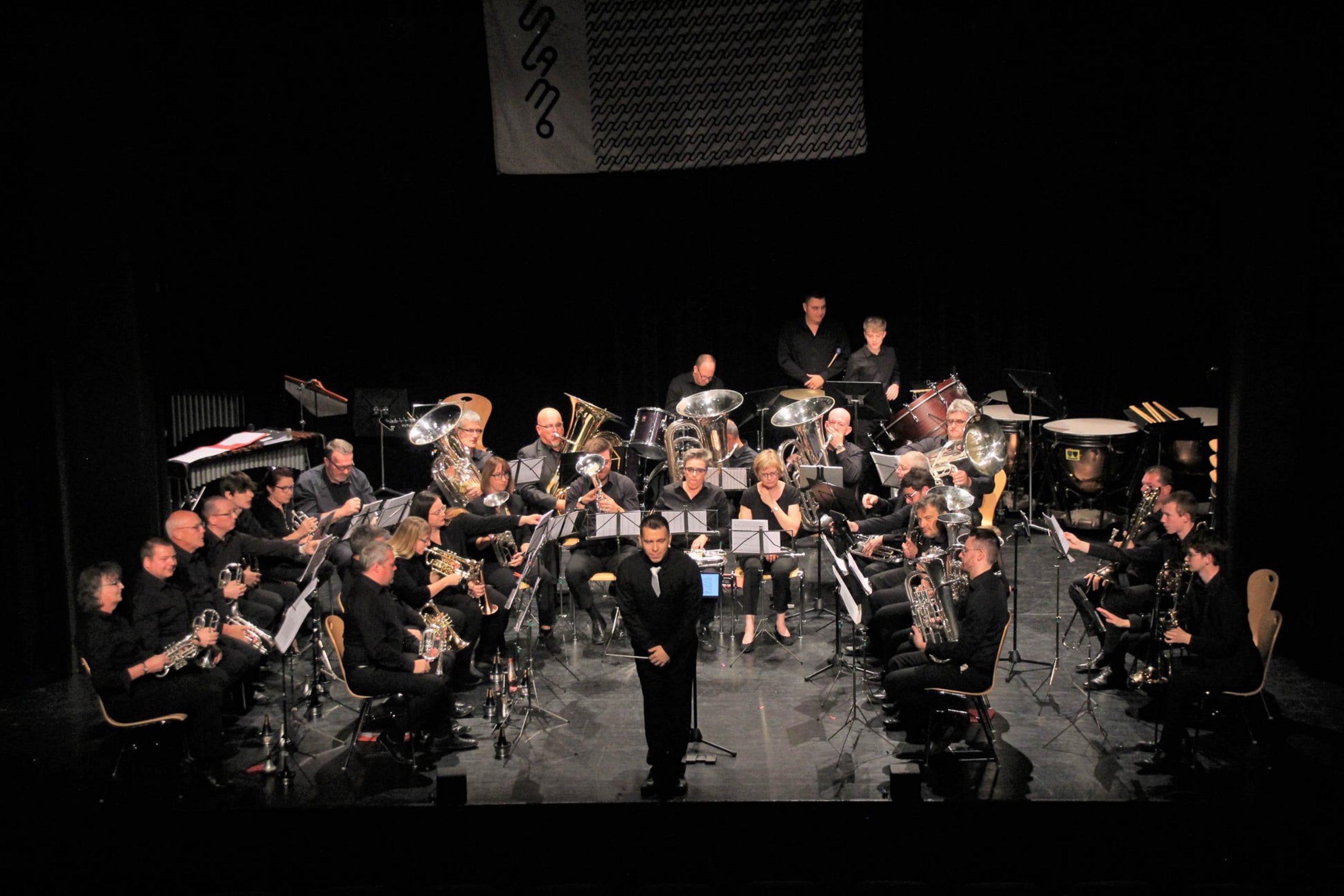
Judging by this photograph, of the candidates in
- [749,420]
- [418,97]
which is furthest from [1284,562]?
[418,97]

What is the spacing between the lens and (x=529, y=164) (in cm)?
1060

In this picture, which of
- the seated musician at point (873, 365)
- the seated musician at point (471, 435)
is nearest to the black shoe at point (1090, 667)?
the seated musician at point (873, 365)

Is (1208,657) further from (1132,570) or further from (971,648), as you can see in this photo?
(971,648)

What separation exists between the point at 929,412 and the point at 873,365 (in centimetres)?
102

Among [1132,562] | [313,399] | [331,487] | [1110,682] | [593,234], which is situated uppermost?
[593,234]

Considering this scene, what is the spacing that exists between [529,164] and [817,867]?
22.6ft

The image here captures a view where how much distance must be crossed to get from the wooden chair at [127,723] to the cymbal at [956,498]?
480cm

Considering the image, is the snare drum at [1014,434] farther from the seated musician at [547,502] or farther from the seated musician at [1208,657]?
the seated musician at [1208,657]

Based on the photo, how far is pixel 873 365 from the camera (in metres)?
11.2

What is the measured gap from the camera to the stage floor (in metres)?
6.35

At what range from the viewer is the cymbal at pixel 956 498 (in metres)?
7.80

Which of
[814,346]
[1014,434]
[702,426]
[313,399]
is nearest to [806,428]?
[702,426]

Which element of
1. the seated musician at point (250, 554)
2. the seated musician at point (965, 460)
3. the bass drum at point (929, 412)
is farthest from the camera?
the bass drum at point (929, 412)

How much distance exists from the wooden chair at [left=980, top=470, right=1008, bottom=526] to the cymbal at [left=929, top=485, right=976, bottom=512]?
1.50 meters
